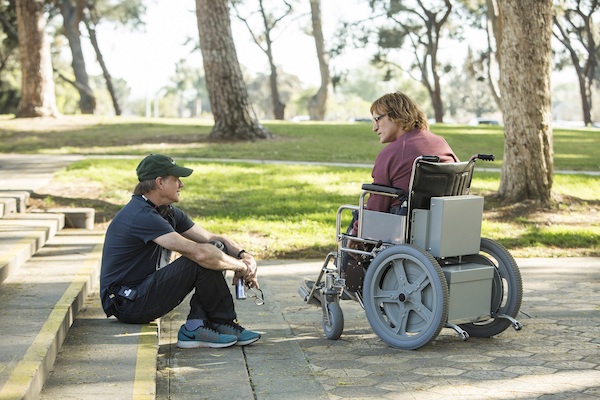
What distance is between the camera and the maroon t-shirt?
5.90 metres

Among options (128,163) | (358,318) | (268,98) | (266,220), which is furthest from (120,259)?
(268,98)

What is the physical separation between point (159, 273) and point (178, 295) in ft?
0.60

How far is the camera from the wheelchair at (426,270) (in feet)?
18.6

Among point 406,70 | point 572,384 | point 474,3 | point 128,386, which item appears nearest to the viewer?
point 128,386

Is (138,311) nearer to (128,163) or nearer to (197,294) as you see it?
(197,294)

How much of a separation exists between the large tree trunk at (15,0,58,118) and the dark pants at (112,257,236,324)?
1768cm

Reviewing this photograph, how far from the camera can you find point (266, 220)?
1106cm

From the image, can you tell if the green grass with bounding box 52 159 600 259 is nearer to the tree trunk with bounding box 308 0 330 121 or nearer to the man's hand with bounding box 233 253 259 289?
the man's hand with bounding box 233 253 259 289

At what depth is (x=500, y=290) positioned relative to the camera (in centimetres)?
606

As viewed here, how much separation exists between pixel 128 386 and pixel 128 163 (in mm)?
10456

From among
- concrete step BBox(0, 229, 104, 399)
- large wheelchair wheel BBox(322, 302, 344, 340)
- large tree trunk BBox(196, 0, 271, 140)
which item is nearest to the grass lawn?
large tree trunk BBox(196, 0, 271, 140)

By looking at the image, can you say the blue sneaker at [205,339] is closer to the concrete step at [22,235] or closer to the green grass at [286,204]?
the concrete step at [22,235]

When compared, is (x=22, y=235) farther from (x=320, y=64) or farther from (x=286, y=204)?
(x=320, y=64)

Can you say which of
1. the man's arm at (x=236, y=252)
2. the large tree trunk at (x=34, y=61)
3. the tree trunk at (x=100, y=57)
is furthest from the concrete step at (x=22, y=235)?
the tree trunk at (x=100, y=57)
